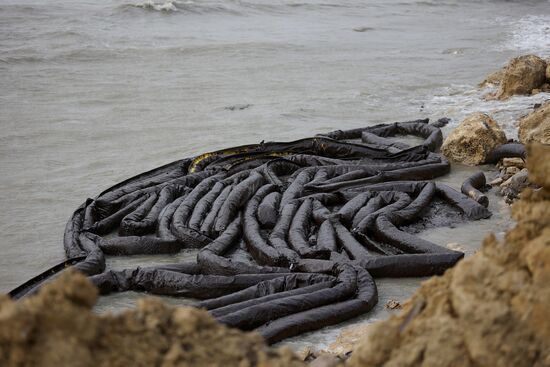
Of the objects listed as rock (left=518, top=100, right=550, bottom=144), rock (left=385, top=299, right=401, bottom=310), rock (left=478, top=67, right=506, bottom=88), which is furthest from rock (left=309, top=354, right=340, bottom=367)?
rock (left=478, top=67, right=506, bottom=88)

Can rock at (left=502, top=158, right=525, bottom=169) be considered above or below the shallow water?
above

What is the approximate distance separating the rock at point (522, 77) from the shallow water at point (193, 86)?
0.26 meters

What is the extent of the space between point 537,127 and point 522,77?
3.07 m

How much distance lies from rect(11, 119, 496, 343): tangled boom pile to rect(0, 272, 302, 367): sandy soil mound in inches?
114

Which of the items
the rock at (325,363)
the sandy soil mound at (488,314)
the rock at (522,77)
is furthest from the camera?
the rock at (522,77)

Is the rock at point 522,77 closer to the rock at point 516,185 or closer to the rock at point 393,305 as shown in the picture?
the rock at point 516,185

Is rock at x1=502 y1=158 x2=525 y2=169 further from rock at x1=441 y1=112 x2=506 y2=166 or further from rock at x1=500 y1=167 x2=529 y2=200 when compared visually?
rock at x1=500 y1=167 x2=529 y2=200

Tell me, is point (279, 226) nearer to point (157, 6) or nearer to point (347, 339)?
point (347, 339)

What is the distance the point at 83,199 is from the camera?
865 cm

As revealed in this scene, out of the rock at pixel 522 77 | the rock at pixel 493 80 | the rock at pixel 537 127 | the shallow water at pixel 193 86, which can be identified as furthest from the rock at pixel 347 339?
the rock at pixel 493 80

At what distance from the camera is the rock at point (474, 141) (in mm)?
9312

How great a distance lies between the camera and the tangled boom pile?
571cm

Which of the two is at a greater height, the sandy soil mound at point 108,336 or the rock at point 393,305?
the sandy soil mound at point 108,336

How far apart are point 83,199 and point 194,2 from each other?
56.9 feet
